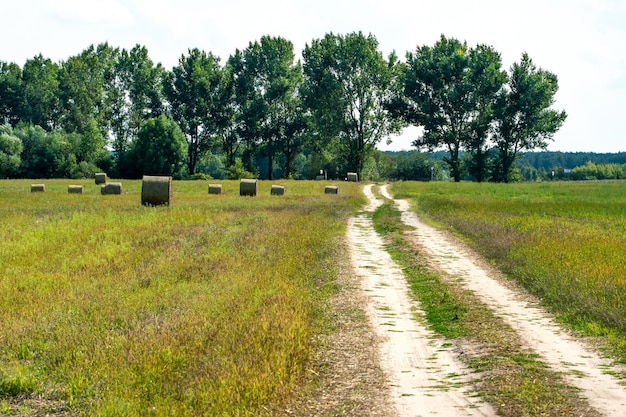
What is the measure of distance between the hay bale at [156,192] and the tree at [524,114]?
66.0m

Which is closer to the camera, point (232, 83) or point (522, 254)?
point (522, 254)

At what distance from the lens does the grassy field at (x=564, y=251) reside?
12602mm

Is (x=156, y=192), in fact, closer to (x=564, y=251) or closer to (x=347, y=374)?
(x=564, y=251)

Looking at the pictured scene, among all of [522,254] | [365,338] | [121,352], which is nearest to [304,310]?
[365,338]

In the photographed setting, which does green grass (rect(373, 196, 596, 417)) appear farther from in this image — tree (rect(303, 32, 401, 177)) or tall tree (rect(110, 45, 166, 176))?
tall tree (rect(110, 45, 166, 176))

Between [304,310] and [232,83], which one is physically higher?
[232,83]

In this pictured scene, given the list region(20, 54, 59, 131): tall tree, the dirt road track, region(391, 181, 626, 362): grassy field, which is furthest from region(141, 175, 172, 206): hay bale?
region(20, 54, 59, 131): tall tree

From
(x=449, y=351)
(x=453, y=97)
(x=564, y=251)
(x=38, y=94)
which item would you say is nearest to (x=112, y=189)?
(x=564, y=251)

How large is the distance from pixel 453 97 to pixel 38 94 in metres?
63.3

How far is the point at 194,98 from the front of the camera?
108375 millimetres

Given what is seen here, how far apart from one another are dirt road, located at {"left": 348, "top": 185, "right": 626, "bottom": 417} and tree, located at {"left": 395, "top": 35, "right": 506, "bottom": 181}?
261ft

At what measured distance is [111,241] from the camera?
22.3 meters

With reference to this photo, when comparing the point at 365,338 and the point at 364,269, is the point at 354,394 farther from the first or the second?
the point at 364,269

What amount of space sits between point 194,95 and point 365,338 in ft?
331
